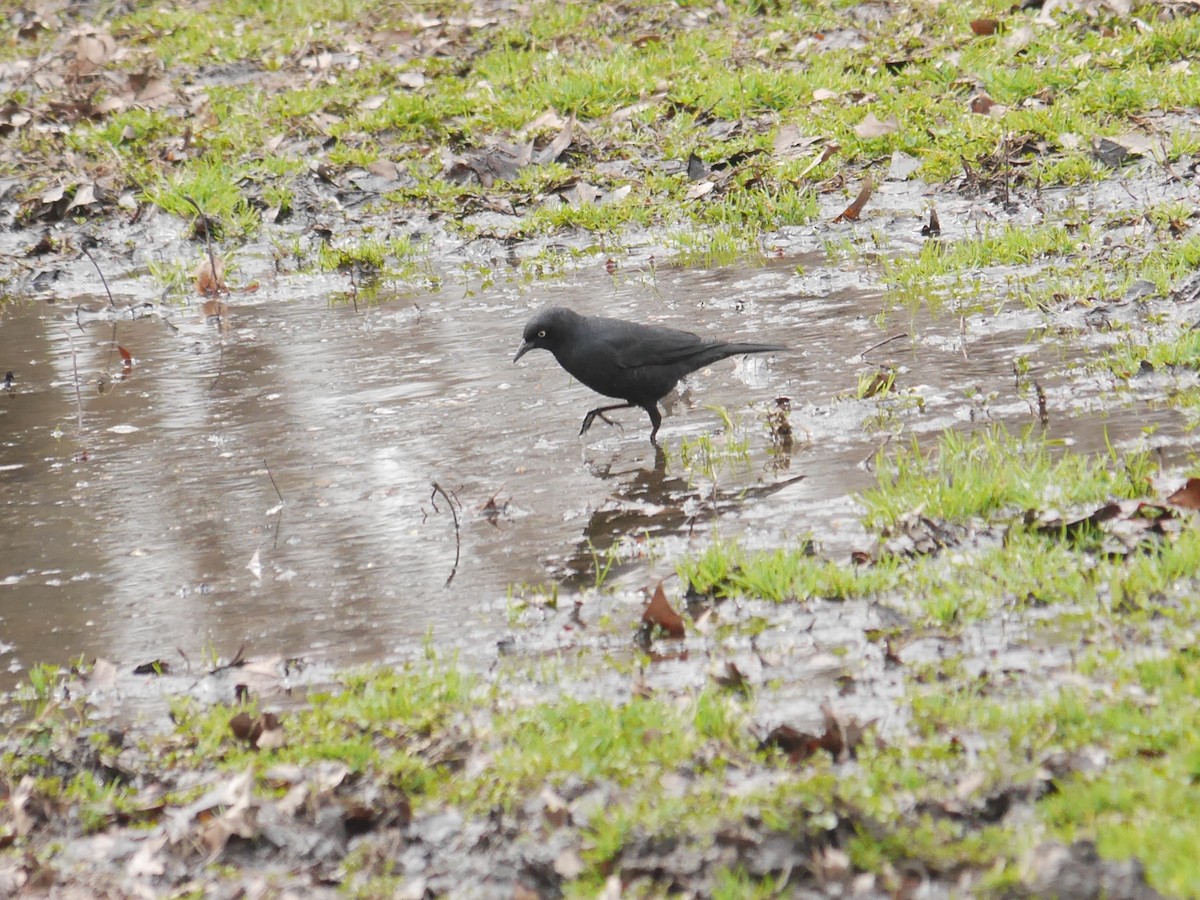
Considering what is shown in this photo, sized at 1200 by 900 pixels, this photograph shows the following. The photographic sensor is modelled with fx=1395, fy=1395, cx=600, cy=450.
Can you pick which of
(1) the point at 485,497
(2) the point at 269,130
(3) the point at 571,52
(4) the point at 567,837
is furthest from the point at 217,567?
(3) the point at 571,52

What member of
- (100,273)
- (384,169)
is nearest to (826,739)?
(100,273)

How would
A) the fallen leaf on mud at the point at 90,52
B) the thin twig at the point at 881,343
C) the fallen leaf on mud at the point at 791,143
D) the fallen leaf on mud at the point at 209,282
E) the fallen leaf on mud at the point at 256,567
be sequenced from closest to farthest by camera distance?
the fallen leaf on mud at the point at 256,567 < the thin twig at the point at 881,343 < the fallen leaf on mud at the point at 209,282 < the fallen leaf on mud at the point at 791,143 < the fallen leaf on mud at the point at 90,52

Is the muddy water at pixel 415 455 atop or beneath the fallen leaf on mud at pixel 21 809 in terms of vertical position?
atop

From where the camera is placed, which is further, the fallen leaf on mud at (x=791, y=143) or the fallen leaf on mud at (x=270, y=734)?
the fallen leaf on mud at (x=791, y=143)

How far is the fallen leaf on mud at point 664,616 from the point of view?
14.0 ft

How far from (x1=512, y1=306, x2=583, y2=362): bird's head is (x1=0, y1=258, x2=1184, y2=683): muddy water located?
398 mm

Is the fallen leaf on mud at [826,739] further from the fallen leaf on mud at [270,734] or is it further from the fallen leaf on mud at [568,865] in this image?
the fallen leaf on mud at [270,734]

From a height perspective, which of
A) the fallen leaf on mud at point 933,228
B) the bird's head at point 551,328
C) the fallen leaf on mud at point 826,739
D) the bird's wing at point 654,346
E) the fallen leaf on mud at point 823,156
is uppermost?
the fallen leaf on mud at point 823,156

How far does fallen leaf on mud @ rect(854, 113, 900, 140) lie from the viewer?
1008 centimetres

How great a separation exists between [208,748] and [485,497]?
1.99 metres

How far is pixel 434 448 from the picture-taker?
6.39m

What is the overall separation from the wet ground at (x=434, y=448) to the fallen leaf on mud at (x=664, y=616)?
0.44 feet

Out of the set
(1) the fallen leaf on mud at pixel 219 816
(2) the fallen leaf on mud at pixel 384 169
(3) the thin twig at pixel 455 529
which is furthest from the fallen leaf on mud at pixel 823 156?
(1) the fallen leaf on mud at pixel 219 816

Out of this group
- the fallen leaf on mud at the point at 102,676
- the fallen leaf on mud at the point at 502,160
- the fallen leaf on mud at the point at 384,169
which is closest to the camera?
the fallen leaf on mud at the point at 102,676
